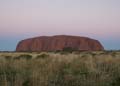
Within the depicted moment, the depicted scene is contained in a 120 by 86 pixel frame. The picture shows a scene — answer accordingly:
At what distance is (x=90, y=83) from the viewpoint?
8.12 metres

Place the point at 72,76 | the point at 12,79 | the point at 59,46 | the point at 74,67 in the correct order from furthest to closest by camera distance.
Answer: the point at 59,46
the point at 74,67
the point at 72,76
the point at 12,79

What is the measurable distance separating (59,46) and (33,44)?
17.2 metres

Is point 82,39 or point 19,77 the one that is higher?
point 19,77

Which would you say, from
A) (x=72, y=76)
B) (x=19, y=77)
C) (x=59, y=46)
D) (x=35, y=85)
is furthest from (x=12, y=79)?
(x=59, y=46)

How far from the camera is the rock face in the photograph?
523ft

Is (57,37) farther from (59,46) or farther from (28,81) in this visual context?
(28,81)

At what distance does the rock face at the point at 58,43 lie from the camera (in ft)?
523

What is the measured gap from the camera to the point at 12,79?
8320mm

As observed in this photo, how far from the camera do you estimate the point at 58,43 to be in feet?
533

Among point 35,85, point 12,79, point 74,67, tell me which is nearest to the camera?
point 35,85

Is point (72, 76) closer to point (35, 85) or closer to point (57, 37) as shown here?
point (35, 85)

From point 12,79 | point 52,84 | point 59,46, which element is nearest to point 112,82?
point 52,84

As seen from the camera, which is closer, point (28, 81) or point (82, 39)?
point (28, 81)

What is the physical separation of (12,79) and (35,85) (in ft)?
3.22
